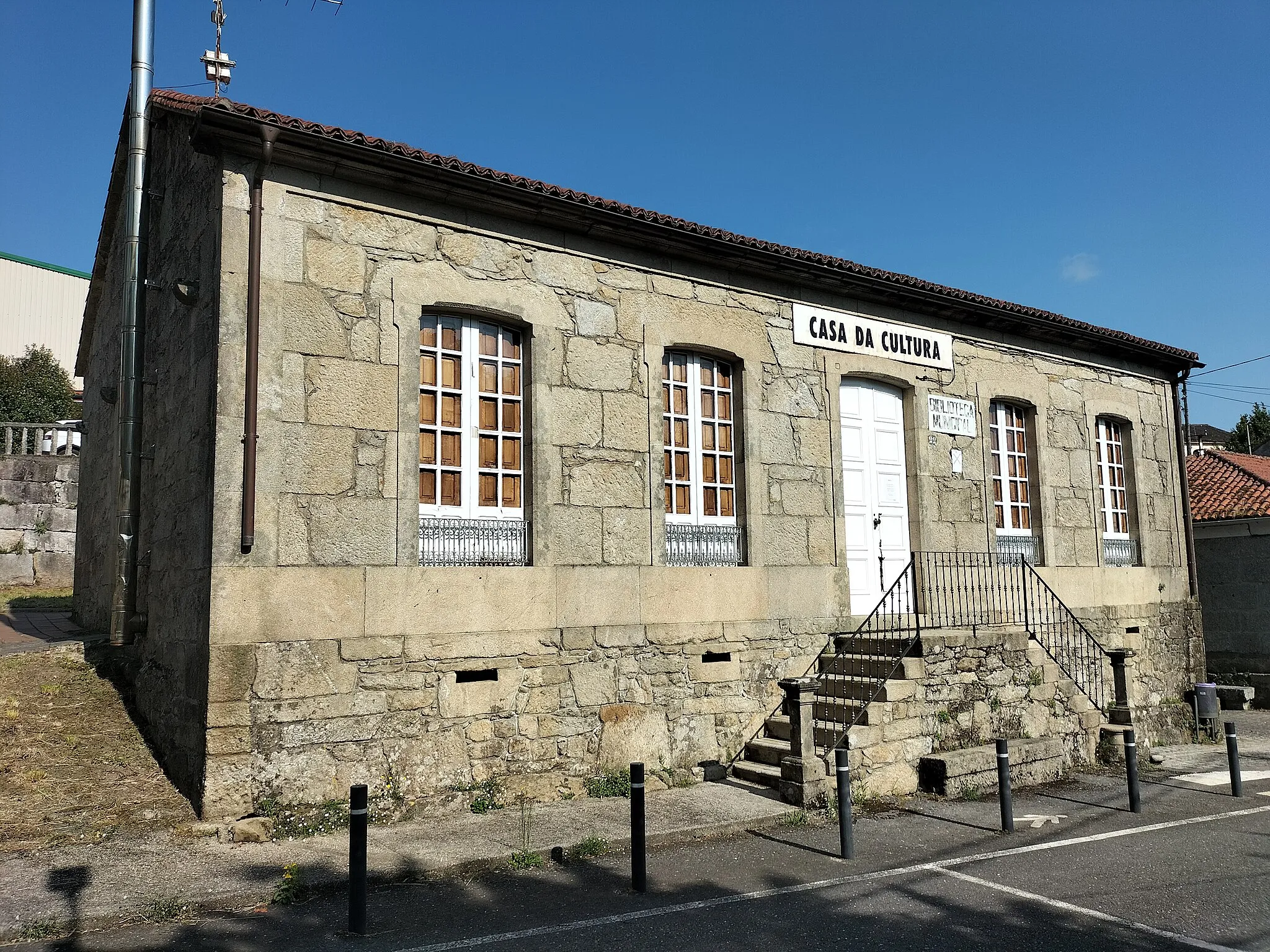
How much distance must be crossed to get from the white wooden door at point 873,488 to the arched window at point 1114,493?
4.34 metres

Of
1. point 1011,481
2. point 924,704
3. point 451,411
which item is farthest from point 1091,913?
point 1011,481

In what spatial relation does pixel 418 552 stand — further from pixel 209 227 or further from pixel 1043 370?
pixel 1043 370

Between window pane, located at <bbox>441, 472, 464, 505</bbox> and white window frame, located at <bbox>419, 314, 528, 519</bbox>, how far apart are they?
22 mm

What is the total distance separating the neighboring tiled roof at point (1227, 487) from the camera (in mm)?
17000

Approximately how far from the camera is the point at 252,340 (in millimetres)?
7273

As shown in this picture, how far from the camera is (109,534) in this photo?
441 inches

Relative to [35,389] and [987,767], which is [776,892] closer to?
[987,767]

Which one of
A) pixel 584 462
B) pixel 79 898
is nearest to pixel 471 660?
pixel 584 462

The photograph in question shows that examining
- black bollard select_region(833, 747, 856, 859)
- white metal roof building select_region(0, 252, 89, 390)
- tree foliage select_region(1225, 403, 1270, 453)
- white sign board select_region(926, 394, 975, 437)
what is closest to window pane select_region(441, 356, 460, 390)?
black bollard select_region(833, 747, 856, 859)

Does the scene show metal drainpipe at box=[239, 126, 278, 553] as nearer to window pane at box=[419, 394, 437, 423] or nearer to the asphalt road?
window pane at box=[419, 394, 437, 423]

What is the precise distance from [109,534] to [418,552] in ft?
17.9

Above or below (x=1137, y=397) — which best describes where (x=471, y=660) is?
below

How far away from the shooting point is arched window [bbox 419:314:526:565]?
27.2 feet

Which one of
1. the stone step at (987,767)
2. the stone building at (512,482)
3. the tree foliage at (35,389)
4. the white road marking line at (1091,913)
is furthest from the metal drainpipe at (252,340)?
the tree foliage at (35,389)
